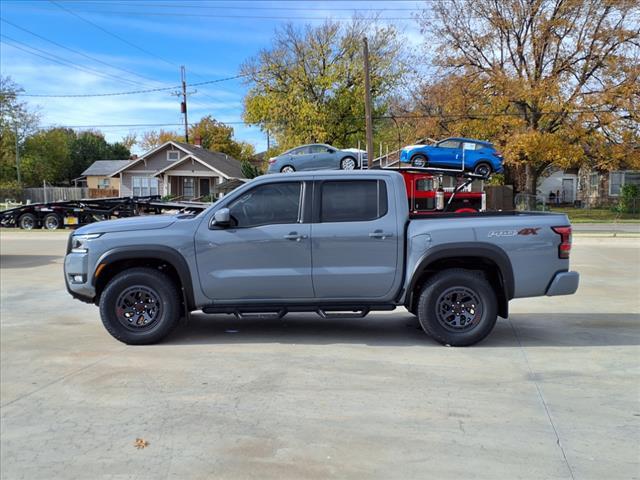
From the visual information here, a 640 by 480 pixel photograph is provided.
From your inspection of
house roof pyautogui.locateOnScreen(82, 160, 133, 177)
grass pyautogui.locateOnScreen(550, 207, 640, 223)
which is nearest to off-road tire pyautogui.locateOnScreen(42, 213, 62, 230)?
grass pyautogui.locateOnScreen(550, 207, 640, 223)

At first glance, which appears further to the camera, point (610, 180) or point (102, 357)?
point (610, 180)

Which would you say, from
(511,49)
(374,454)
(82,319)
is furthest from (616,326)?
(511,49)

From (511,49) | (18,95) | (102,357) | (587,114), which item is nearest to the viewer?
(102,357)

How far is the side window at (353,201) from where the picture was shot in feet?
19.5

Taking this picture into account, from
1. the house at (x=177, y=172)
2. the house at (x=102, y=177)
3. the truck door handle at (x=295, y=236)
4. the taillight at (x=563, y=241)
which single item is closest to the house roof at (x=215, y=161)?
the house at (x=177, y=172)

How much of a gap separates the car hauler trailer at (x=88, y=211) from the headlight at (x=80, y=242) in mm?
1437

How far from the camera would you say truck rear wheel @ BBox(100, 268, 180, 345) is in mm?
5902

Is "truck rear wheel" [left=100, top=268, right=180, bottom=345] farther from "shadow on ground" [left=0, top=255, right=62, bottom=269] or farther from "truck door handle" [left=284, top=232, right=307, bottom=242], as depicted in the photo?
"shadow on ground" [left=0, top=255, right=62, bottom=269]

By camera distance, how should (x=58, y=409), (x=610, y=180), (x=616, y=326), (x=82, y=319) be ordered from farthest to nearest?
(x=610, y=180) → (x=82, y=319) → (x=616, y=326) → (x=58, y=409)

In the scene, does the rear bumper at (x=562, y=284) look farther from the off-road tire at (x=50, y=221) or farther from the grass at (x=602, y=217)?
the grass at (x=602, y=217)

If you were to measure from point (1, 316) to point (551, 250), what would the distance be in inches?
288

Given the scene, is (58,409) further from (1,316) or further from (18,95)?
(18,95)

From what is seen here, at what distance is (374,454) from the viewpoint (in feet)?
11.4

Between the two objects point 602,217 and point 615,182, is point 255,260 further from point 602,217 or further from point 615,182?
point 615,182
